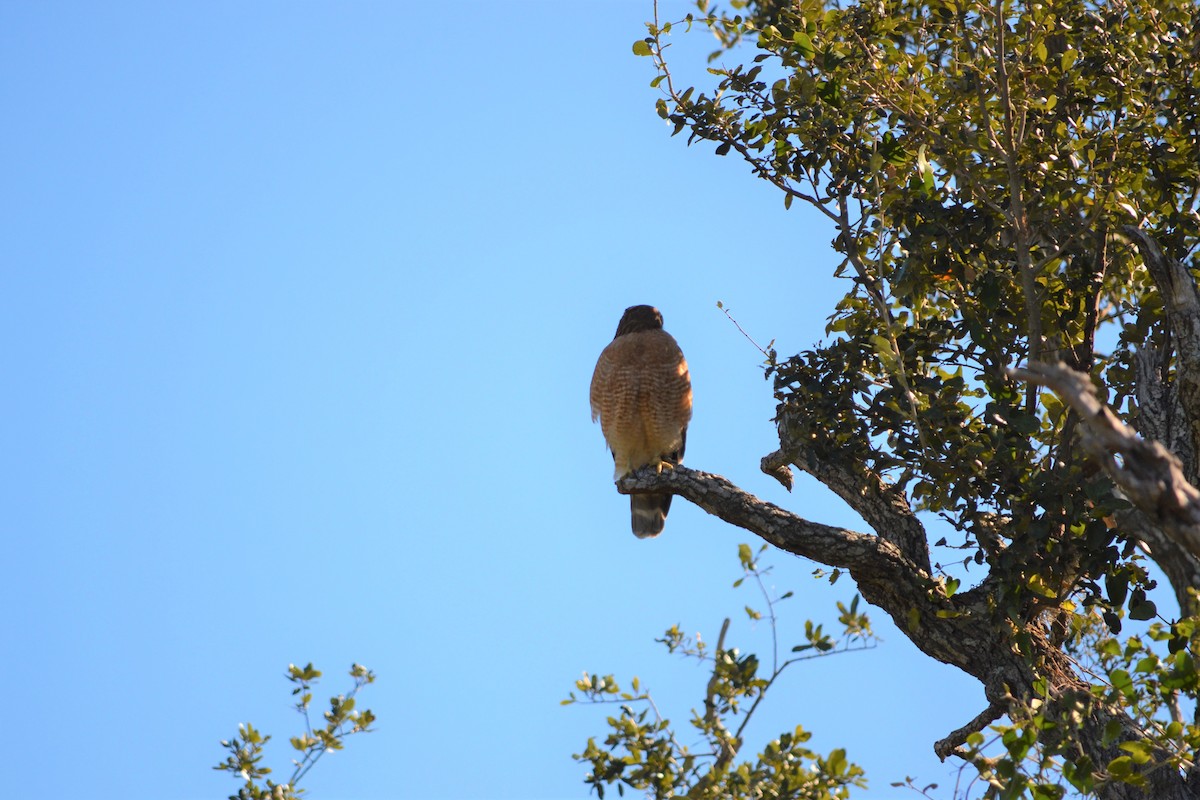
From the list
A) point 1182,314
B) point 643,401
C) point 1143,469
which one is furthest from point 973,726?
point 643,401

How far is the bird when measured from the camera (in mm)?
7109

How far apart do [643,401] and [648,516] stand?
2.70 feet

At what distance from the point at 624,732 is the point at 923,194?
2.37 meters

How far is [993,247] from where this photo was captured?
4.87 meters

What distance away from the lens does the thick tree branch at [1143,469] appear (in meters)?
2.49

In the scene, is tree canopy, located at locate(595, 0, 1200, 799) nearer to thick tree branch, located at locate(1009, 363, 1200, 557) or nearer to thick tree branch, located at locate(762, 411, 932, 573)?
thick tree branch, located at locate(762, 411, 932, 573)

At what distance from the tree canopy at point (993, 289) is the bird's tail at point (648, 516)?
2240 mm

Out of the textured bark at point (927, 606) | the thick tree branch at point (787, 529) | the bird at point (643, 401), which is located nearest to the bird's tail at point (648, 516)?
the bird at point (643, 401)

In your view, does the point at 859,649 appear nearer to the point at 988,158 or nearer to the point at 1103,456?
the point at 1103,456

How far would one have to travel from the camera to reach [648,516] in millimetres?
7508

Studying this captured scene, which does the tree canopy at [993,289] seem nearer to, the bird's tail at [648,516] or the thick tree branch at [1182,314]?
the thick tree branch at [1182,314]

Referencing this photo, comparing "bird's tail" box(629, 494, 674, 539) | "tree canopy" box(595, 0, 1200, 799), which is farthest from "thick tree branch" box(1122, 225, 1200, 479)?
"bird's tail" box(629, 494, 674, 539)

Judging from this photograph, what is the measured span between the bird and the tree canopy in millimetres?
1880

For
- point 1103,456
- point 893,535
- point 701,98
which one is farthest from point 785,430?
point 1103,456
